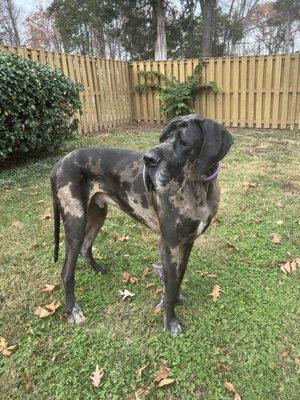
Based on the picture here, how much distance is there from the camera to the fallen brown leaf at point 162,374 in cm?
228

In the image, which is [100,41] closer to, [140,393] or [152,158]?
[152,158]

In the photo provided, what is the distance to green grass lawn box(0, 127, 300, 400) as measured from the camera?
2273mm

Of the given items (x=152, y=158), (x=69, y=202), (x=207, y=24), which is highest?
(x=207, y=24)

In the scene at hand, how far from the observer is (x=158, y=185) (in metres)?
1.92

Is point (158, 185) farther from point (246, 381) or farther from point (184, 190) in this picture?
point (246, 381)

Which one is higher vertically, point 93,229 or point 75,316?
point 93,229

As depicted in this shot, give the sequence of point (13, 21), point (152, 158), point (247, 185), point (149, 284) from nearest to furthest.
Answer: point (152, 158) → point (149, 284) → point (247, 185) → point (13, 21)

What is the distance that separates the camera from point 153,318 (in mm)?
2814

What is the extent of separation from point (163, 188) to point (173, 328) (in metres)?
1.30

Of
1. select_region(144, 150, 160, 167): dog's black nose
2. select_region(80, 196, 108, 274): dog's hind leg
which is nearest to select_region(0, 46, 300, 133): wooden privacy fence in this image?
select_region(80, 196, 108, 274): dog's hind leg

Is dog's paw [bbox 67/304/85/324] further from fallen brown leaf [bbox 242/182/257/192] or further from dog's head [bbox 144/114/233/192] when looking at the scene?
fallen brown leaf [bbox 242/182/257/192]

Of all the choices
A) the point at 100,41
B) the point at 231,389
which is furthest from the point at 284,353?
the point at 100,41

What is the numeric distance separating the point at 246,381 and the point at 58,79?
666 centimetres

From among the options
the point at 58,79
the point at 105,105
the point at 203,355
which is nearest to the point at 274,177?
the point at 203,355
